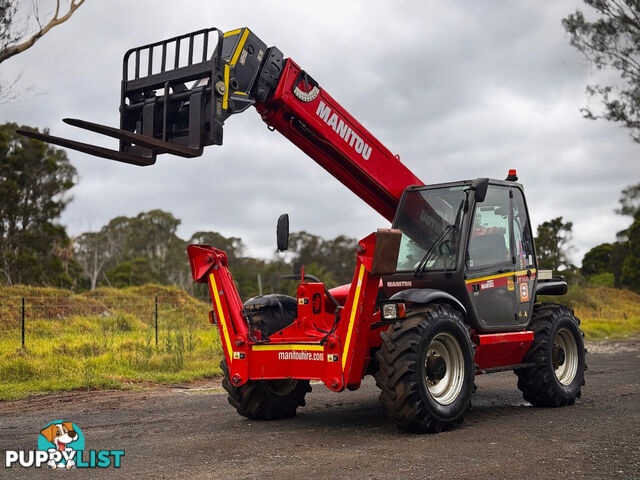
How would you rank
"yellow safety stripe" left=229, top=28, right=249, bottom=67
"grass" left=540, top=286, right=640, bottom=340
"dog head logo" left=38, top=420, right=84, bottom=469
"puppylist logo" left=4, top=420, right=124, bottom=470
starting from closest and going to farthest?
"puppylist logo" left=4, top=420, right=124, bottom=470 → "dog head logo" left=38, top=420, right=84, bottom=469 → "yellow safety stripe" left=229, top=28, right=249, bottom=67 → "grass" left=540, top=286, right=640, bottom=340

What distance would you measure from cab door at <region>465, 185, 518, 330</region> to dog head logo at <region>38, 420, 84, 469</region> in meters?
4.26

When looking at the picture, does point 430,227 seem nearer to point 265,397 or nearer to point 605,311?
point 265,397

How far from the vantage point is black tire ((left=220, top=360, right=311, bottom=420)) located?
804 cm

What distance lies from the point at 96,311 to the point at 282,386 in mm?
14623

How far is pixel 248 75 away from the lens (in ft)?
25.3

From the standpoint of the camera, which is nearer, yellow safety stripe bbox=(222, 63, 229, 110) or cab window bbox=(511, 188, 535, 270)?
yellow safety stripe bbox=(222, 63, 229, 110)

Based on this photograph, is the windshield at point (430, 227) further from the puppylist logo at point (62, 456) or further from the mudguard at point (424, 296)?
the puppylist logo at point (62, 456)

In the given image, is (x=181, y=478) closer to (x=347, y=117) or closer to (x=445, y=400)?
(x=445, y=400)

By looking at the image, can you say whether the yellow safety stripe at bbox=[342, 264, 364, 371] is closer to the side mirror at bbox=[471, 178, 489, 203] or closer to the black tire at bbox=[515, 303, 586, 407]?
the side mirror at bbox=[471, 178, 489, 203]

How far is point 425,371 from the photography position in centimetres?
706

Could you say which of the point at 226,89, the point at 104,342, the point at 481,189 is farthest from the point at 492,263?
the point at 104,342

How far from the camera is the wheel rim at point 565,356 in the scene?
9289mm

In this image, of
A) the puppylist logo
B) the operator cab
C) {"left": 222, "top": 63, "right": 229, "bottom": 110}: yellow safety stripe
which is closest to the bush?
the operator cab

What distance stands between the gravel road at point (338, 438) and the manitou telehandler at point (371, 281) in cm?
44
